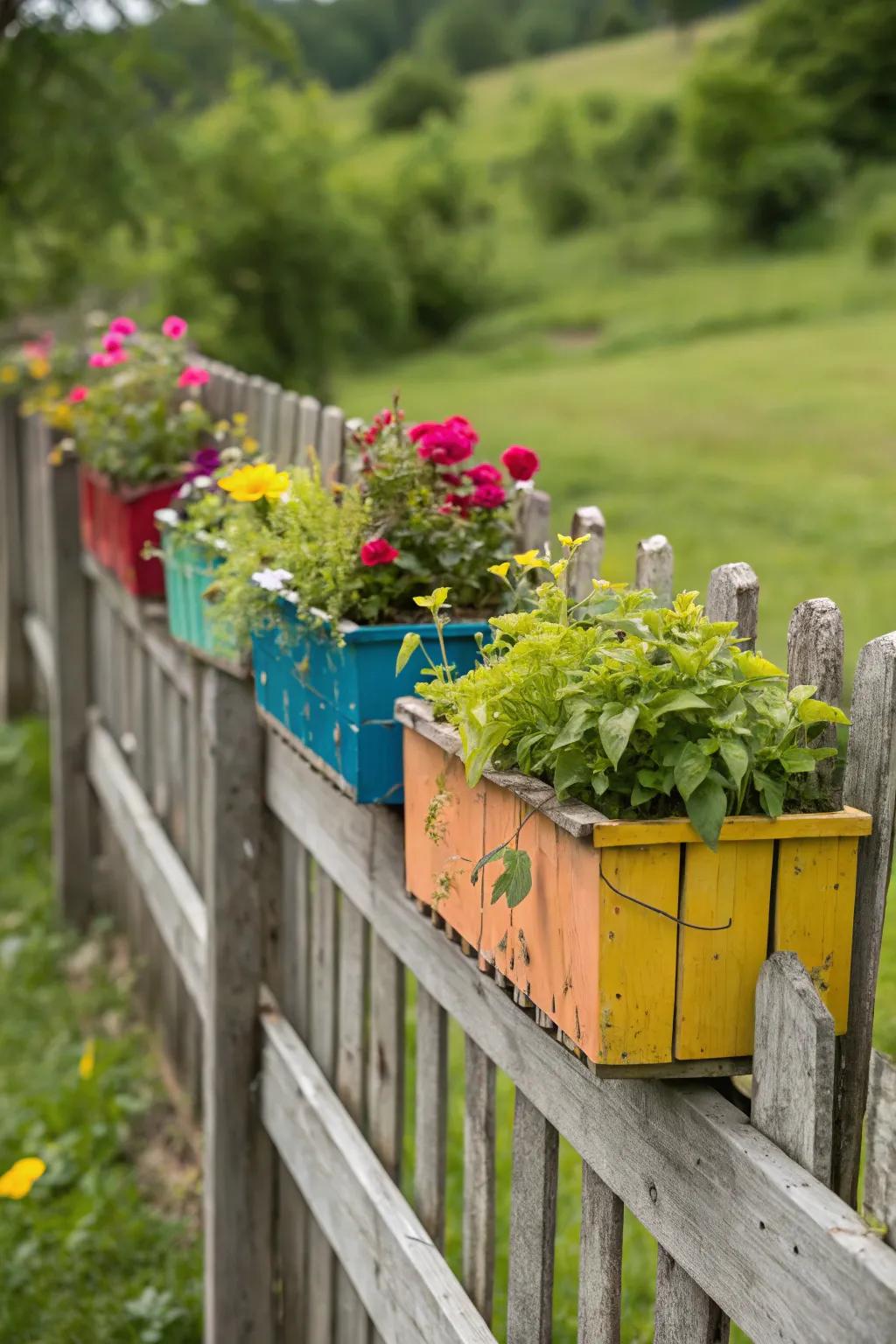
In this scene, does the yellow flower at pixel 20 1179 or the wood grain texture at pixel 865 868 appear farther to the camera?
the yellow flower at pixel 20 1179

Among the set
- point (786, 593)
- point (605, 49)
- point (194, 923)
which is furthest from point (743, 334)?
point (605, 49)

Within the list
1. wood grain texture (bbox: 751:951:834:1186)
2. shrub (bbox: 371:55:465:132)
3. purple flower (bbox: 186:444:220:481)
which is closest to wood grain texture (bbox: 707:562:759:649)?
wood grain texture (bbox: 751:951:834:1186)

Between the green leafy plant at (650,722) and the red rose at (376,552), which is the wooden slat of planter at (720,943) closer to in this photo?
the green leafy plant at (650,722)

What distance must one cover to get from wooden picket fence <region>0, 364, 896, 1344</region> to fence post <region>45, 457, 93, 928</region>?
2.45 ft

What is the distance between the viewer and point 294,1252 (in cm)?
319

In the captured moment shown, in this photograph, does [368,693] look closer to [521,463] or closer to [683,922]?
[521,463]

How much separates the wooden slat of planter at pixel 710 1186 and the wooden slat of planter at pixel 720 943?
9 centimetres

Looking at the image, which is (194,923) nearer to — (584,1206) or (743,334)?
(584,1206)

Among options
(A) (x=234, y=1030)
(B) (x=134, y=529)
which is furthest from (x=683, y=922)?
(B) (x=134, y=529)

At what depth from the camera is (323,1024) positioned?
2.85 m

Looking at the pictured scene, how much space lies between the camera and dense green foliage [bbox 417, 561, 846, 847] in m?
1.33

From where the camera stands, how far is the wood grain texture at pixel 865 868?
52.2 inches

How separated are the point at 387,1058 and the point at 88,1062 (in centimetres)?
256

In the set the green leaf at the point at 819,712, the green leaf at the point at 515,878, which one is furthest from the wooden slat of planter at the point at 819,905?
the green leaf at the point at 515,878
